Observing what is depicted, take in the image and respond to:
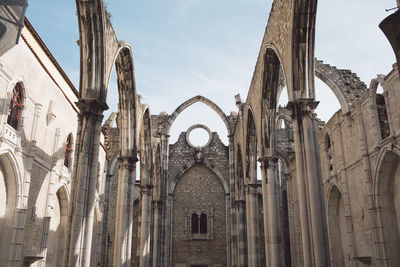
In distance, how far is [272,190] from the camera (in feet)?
41.0

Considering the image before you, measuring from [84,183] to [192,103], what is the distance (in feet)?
46.0

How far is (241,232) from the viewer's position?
60.3ft

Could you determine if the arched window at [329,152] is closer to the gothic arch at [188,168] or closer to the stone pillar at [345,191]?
the stone pillar at [345,191]

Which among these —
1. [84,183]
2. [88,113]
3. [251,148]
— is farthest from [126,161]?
[251,148]

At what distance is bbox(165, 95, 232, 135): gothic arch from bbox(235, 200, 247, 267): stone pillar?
14.1ft

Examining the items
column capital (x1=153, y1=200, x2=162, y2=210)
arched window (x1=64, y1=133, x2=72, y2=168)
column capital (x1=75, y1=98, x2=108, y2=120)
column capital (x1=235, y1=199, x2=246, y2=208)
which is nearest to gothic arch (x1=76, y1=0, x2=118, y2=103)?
column capital (x1=75, y1=98, x2=108, y2=120)

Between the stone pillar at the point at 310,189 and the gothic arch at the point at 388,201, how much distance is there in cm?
401

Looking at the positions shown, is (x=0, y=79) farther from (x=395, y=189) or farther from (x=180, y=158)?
(x=180, y=158)

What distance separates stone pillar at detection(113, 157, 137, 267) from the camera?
11.7 metres

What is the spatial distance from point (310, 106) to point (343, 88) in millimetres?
7307

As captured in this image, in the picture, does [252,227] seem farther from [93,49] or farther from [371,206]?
[93,49]

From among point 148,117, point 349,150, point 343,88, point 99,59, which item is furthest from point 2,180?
point 343,88

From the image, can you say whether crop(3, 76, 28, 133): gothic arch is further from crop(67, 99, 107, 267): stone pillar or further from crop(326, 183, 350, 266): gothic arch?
crop(326, 183, 350, 266): gothic arch

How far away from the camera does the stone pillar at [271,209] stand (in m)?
11.9
